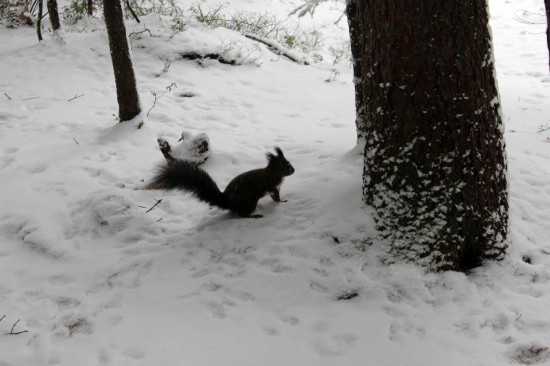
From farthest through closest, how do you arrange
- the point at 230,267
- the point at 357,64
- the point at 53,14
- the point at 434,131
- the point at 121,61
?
the point at 53,14, the point at 121,61, the point at 357,64, the point at 230,267, the point at 434,131

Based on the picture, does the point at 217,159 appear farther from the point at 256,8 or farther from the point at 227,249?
Result: the point at 256,8

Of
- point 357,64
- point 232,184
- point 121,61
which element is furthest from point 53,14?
point 357,64

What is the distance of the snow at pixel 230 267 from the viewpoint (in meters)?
2.75

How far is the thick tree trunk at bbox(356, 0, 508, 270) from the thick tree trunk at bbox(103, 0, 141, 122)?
150 inches

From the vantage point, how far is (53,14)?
910cm

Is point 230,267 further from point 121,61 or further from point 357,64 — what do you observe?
point 121,61

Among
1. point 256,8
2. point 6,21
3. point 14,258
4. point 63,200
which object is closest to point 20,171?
point 63,200

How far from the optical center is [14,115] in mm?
6324

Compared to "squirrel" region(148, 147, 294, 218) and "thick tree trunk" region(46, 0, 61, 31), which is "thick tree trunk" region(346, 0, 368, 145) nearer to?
"squirrel" region(148, 147, 294, 218)

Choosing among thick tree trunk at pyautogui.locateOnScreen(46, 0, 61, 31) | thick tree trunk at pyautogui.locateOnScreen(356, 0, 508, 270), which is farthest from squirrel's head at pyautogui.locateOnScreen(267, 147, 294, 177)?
thick tree trunk at pyautogui.locateOnScreen(46, 0, 61, 31)

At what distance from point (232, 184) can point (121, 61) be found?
2.91 m

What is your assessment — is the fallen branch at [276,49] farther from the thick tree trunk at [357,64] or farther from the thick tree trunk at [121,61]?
the thick tree trunk at [357,64]

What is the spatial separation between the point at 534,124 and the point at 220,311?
5.43m

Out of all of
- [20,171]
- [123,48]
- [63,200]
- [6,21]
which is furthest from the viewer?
[6,21]
